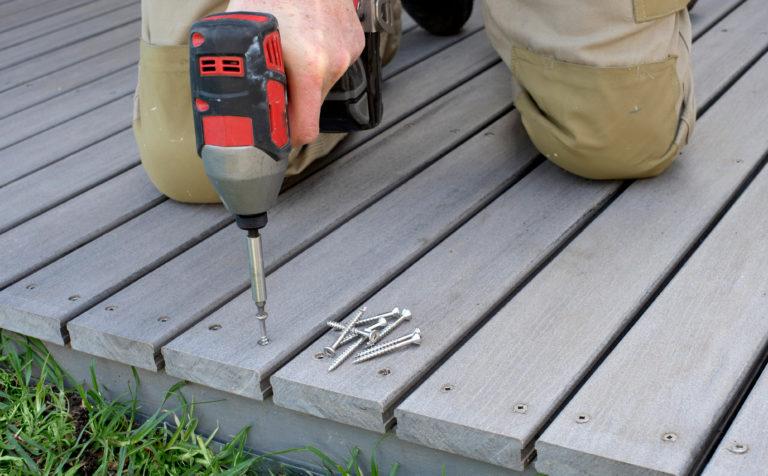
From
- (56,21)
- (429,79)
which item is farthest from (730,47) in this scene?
(56,21)

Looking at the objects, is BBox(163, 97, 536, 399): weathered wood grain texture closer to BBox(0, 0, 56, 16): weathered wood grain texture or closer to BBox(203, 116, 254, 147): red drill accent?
BBox(203, 116, 254, 147): red drill accent

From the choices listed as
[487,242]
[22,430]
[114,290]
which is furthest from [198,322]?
[487,242]

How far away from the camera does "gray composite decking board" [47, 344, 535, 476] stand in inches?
53.4

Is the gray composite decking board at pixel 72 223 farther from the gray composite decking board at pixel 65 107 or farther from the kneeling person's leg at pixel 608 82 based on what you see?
the kneeling person's leg at pixel 608 82

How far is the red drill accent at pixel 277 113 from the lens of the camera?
4.07ft

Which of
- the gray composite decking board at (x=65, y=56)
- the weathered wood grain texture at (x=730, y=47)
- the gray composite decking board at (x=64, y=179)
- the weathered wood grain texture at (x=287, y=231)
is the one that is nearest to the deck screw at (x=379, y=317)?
the weathered wood grain texture at (x=287, y=231)

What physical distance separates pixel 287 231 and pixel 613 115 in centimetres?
60

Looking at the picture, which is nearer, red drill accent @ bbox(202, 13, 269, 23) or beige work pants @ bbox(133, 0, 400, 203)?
red drill accent @ bbox(202, 13, 269, 23)

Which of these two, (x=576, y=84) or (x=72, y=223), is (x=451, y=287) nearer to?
(x=576, y=84)

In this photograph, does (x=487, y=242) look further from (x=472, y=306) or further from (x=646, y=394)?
(x=646, y=394)

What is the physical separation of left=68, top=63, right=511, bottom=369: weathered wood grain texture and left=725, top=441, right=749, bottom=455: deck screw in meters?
0.78

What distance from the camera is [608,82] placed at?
176cm

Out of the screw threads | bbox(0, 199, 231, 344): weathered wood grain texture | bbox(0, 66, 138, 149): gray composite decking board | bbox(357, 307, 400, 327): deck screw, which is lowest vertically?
bbox(0, 66, 138, 149): gray composite decking board

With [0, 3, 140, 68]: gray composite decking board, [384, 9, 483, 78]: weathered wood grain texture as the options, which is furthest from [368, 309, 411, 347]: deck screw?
[0, 3, 140, 68]: gray composite decking board
